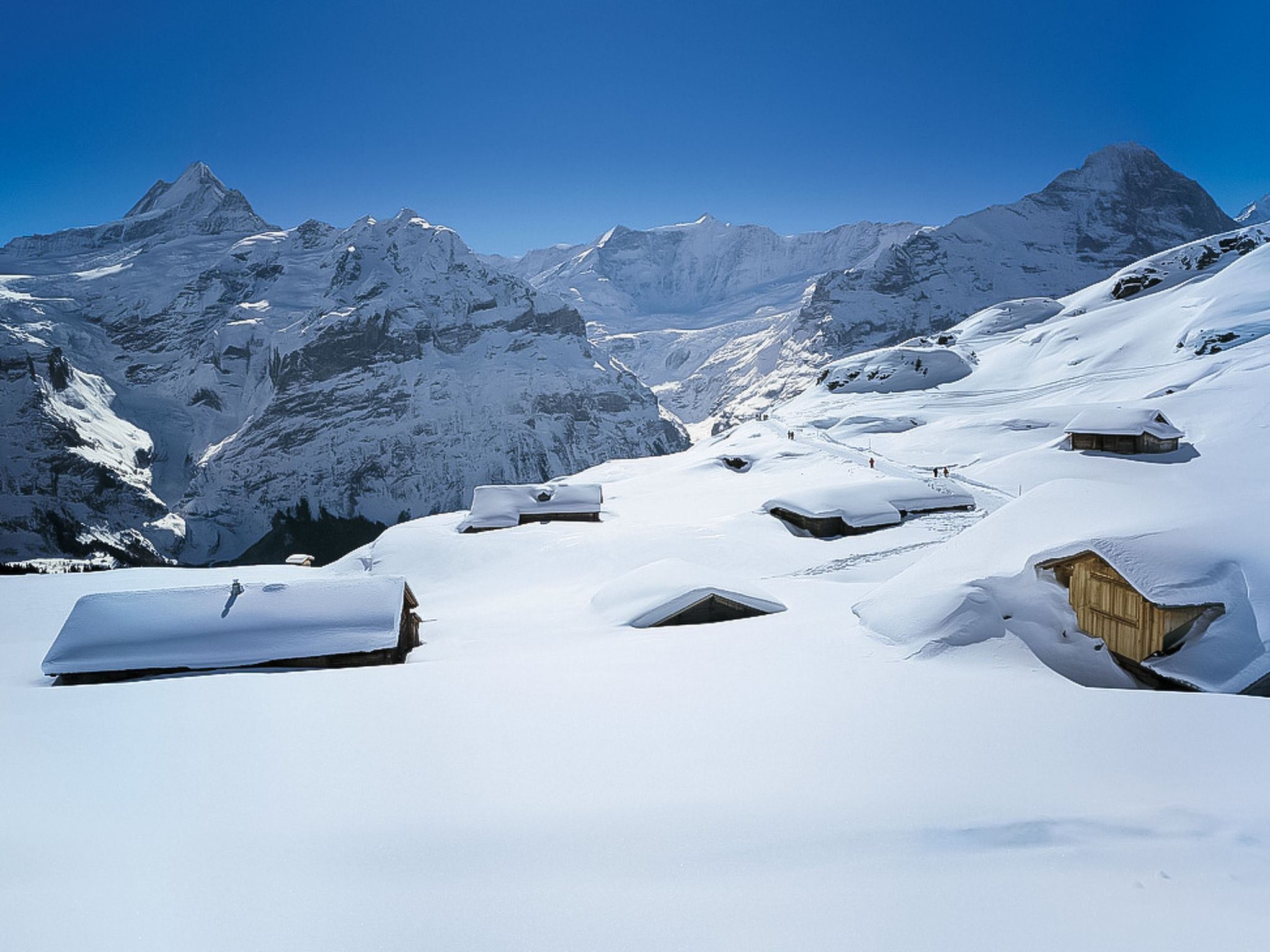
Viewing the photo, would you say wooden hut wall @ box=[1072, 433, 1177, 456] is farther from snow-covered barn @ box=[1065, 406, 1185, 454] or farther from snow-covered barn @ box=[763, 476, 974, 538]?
snow-covered barn @ box=[763, 476, 974, 538]

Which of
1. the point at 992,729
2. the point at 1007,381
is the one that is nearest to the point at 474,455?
the point at 1007,381

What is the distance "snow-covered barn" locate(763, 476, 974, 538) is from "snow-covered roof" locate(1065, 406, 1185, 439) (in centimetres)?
928

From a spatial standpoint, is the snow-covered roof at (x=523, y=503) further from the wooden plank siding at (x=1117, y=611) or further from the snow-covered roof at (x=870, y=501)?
the wooden plank siding at (x=1117, y=611)

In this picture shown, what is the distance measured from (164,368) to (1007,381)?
210m

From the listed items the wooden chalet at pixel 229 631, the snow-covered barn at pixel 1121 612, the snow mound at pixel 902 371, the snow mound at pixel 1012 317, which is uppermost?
the snow mound at pixel 1012 317

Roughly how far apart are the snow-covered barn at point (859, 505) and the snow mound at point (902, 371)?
5080cm

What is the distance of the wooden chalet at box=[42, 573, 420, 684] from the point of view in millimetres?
13828

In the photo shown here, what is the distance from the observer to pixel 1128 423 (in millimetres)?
34188

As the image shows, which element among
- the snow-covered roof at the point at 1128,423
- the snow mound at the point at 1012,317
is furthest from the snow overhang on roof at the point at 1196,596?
the snow mound at the point at 1012,317

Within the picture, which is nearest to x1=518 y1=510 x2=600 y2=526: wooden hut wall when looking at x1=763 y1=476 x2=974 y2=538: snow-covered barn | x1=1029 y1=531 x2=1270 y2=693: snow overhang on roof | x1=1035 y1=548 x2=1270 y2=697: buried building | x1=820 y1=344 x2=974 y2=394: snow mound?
x1=763 y1=476 x2=974 y2=538: snow-covered barn

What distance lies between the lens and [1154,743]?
613cm

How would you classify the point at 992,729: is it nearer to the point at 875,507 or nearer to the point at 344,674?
the point at 344,674

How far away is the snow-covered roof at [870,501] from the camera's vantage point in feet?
98.6

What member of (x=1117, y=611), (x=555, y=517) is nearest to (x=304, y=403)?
(x=555, y=517)
